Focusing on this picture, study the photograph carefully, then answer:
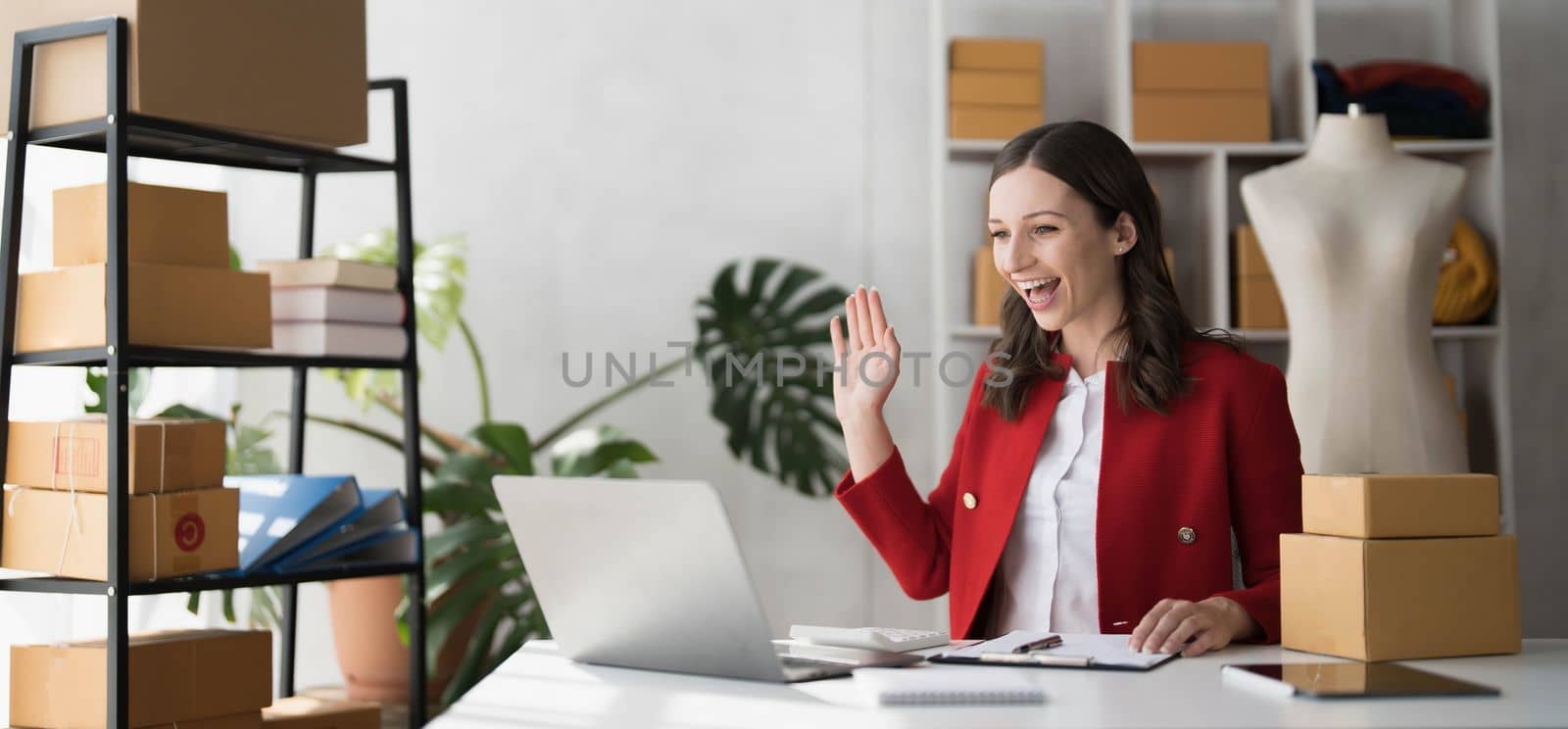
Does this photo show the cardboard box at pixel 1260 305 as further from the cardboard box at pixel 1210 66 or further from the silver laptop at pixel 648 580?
the silver laptop at pixel 648 580

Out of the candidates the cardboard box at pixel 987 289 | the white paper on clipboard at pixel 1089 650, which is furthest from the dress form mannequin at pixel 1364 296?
the white paper on clipboard at pixel 1089 650

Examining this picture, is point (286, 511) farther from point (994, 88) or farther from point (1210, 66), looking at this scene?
point (1210, 66)

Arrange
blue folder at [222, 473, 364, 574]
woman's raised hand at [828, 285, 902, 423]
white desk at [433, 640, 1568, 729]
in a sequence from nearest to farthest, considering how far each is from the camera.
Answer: white desk at [433, 640, 1568, 729] < woman's raised hand at [828, 285, 902, 423] < blue folder at [222, 473, 364, 574]

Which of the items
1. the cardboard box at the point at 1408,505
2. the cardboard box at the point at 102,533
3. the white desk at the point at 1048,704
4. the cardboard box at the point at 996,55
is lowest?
the white desk at the point at 1048,704

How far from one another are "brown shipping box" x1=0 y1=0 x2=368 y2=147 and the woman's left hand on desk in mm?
1711

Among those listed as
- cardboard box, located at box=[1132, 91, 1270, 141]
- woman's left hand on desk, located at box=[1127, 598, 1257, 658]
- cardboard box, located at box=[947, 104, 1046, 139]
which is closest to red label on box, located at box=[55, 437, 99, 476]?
woman's left hand on desk, located at box=[1127, 598, 1257, 658]

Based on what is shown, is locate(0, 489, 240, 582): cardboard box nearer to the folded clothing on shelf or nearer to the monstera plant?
the monstera plant

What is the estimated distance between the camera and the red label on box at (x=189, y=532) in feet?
7.11

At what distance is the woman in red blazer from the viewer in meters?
1.82

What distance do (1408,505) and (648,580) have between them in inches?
31.2

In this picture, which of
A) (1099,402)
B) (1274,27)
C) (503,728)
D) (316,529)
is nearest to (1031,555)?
(1099,402)

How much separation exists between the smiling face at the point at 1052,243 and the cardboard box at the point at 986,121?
1.54m

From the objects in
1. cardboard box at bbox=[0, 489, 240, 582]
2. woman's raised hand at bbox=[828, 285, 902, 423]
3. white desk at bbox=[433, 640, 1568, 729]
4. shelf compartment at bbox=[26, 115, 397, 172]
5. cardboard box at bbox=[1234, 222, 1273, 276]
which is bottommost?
white desk at bbox=[433, 640, 1568, 729]

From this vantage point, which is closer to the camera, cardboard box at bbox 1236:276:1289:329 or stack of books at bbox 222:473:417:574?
stack of books at bbox 222:473:417:574
